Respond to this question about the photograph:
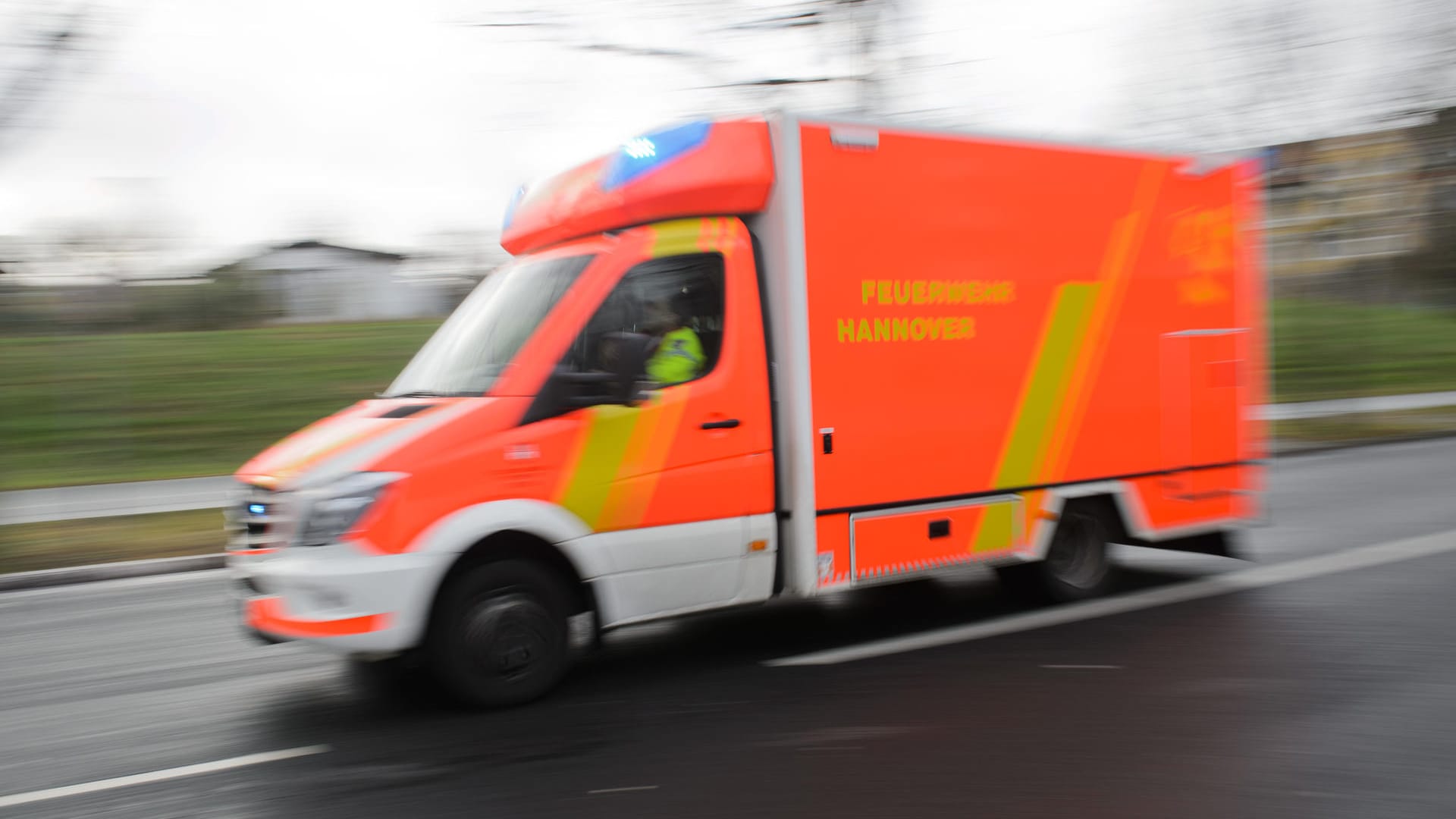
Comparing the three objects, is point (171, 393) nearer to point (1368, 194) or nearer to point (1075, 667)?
point (1075, 667)

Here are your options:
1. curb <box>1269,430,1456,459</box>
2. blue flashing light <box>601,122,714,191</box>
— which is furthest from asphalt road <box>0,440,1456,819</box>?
curb <box>1269,430,1456,459</box>

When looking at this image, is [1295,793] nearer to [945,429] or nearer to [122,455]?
[945,429]

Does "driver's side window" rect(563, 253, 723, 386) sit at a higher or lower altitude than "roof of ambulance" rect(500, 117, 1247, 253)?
lower

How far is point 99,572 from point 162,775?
5.86 metres

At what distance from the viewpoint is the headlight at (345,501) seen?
183 inches

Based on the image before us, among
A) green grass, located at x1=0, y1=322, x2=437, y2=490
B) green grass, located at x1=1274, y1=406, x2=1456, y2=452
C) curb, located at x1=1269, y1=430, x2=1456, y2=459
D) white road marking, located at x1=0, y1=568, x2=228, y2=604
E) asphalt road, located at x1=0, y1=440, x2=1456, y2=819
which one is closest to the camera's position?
asphalt road, located at x1=0, y1=440, x2=1456, y2=819

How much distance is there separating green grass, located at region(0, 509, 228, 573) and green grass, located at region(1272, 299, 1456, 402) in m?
21.2

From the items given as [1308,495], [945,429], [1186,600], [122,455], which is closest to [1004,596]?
[1186,600]

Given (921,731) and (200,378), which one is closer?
(921,731)

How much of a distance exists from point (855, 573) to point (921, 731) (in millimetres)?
1309

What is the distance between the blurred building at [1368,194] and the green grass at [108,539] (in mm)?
17183

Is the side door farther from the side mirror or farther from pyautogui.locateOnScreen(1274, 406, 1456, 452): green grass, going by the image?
pyautogui.locateOnScreen(1274, 406, 1456, 452): green grass

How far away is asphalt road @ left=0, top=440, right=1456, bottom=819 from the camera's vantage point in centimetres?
402

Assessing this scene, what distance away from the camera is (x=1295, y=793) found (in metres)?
3.90
